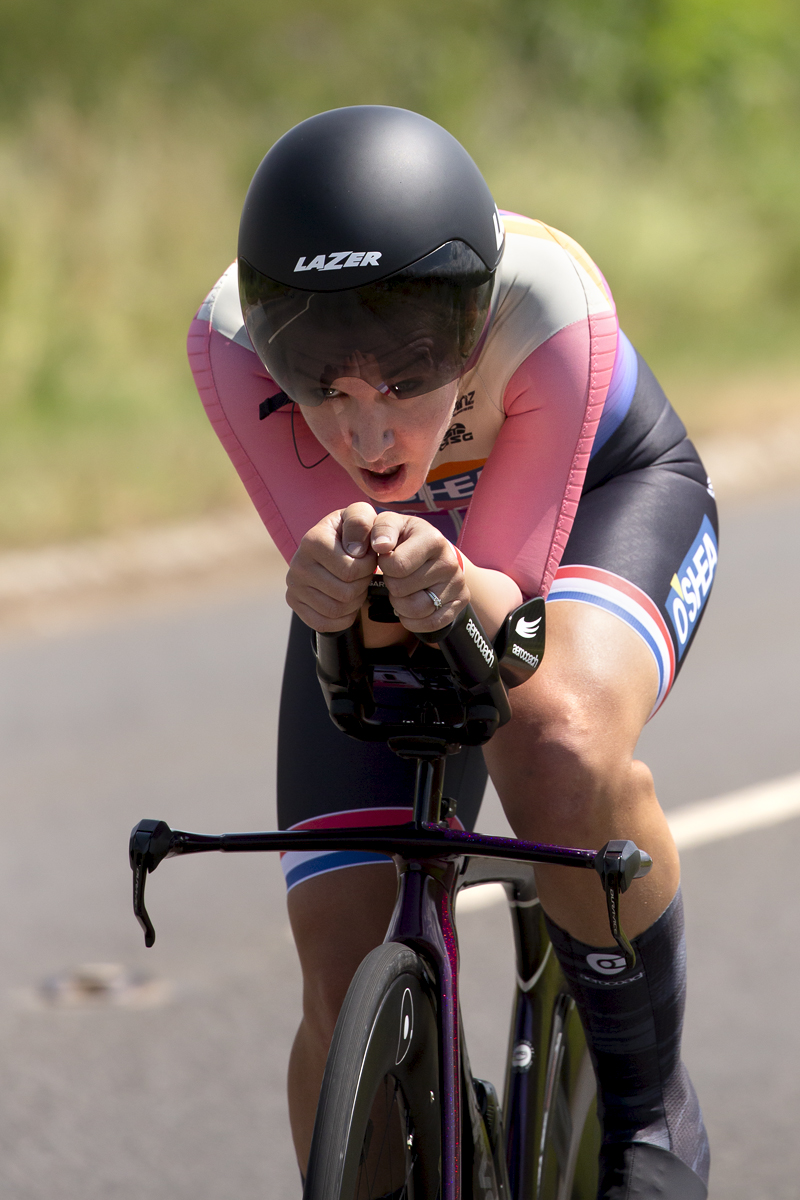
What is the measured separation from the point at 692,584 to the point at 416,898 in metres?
0.81

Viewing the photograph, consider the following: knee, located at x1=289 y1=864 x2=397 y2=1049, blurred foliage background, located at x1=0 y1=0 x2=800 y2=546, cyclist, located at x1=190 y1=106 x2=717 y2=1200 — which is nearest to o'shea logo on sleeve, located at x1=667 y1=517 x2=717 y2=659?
cyclist, located at x1=190 y1=106 x2=717 y2=1200

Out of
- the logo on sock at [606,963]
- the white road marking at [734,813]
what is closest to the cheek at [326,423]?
the logo on sock at [606,963]

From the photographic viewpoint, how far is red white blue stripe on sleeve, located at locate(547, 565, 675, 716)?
2297mm

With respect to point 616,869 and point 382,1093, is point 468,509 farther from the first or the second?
point 382,1093

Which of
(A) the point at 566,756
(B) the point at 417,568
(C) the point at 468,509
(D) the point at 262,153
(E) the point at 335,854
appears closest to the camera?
(B) the point at 417,568

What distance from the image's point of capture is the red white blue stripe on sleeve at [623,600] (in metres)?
2.30

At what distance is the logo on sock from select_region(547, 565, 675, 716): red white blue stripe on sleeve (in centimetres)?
38

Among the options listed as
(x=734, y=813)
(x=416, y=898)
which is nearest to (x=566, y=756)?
(x=416, y=898)

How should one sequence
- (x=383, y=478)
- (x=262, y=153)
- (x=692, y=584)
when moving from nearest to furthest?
(x=383, y=478) → (x=692, y=584) → (x=262, y=153)

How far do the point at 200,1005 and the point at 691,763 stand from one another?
233cm

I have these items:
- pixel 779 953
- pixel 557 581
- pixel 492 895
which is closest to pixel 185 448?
pixel 492 895

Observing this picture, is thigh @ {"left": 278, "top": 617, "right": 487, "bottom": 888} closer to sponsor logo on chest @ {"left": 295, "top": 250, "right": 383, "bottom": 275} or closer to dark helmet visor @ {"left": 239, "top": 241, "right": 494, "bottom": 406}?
dark helmet visor @ {"left": 239, "top": 241, "right": 494, "bottom": 406}

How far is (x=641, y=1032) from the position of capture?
2.24 meters

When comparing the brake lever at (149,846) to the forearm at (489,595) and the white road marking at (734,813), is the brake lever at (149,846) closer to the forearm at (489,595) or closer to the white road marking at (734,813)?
the forearm at (489,595)
